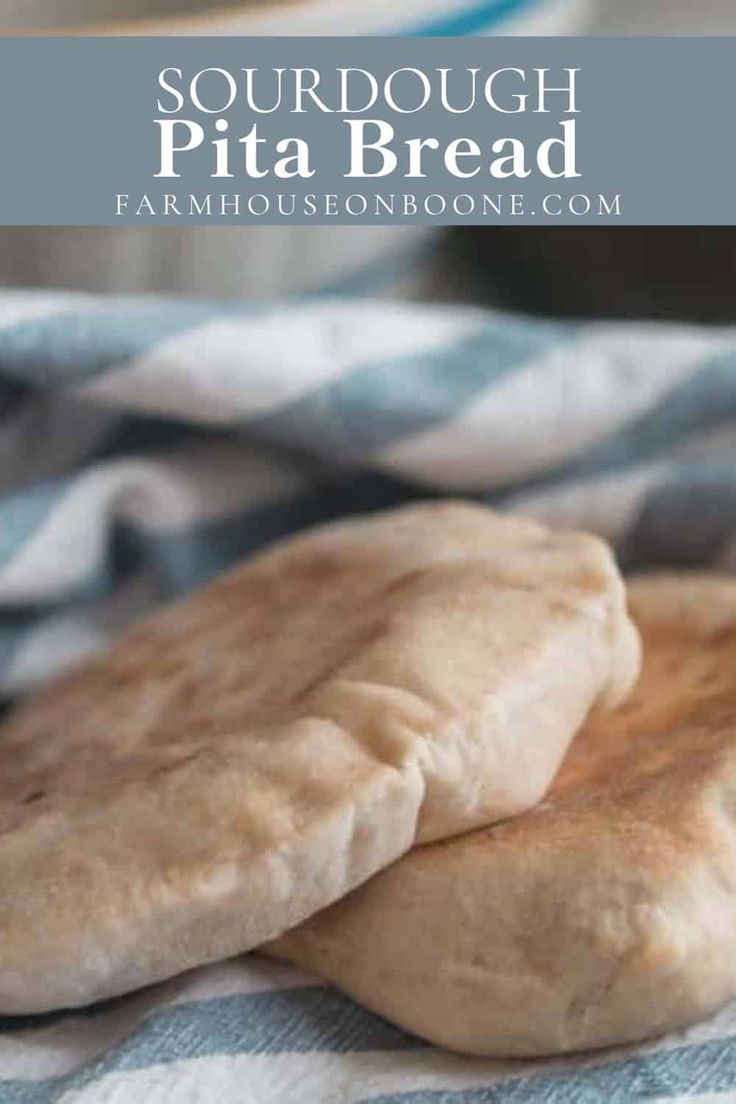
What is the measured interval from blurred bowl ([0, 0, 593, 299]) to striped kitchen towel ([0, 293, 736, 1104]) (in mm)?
72

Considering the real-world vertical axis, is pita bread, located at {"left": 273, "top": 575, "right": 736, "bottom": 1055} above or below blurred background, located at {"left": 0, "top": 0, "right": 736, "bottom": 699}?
below

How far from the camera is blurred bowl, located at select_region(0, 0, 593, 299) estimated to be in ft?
3.42

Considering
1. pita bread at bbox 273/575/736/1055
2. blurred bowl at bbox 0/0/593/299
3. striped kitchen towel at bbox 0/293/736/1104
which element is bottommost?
pita bread at bbox 273/575/736/1055

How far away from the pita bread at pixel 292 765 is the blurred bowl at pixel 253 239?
378 mm

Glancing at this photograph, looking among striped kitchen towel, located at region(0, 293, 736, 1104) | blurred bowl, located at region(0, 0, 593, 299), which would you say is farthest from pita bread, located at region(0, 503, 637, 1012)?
blurred bowl, located at region(0, 0, 593, 299)

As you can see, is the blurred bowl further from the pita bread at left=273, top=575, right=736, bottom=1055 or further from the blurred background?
the pita bread at left=273, top=575, right=736, bottom=1055

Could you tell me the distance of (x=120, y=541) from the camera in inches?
44.0

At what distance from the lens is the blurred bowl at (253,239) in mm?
1041

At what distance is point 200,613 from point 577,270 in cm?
59

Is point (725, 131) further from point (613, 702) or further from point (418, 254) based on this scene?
point (613, 702)

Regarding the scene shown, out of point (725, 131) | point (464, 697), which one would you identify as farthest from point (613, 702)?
point (725, 131)

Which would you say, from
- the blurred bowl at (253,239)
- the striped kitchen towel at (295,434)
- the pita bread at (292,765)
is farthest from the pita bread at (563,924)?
the blurred bowl at (253,239)

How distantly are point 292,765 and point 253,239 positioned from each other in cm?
55

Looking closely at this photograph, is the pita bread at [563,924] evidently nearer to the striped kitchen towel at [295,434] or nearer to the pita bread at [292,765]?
the pita bread at [292,765]
